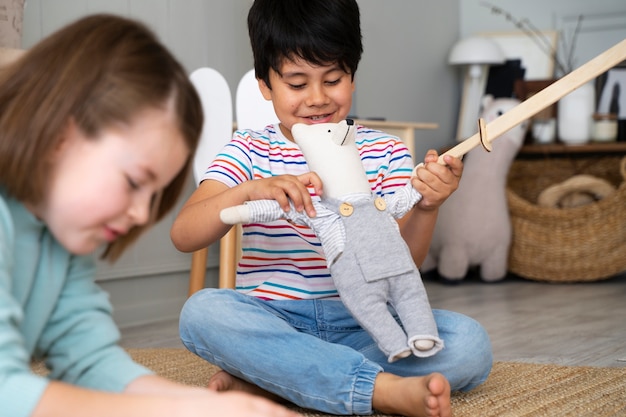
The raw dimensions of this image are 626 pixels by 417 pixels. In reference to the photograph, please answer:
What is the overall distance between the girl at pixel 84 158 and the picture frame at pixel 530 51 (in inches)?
107

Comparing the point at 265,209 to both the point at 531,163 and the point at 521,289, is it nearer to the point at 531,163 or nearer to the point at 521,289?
the point at 521,289

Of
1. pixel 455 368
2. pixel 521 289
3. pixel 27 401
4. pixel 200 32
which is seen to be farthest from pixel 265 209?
pixel 521 289

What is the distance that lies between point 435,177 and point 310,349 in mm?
276

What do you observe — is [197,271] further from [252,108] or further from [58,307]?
[58,307]

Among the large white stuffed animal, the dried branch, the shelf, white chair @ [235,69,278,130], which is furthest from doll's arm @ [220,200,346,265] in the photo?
the dried branch

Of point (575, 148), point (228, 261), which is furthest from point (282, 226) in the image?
point (575, 148)

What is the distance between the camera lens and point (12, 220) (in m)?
0.65

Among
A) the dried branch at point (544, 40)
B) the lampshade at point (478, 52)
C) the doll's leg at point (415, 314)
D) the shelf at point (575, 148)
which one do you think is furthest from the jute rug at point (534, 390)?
the dried branch at point (544, 40)

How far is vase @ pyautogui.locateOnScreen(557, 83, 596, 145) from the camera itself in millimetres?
2859

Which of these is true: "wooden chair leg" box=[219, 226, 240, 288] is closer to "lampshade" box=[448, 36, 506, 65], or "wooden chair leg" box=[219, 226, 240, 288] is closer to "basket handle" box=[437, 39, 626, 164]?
"basket handle" box=[437, 39, 626, 164]

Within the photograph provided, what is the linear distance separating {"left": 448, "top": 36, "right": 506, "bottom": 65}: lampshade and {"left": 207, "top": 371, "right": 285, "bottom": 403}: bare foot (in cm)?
217

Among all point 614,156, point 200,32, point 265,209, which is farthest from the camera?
point 614,156

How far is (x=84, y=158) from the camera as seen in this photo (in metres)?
0.61

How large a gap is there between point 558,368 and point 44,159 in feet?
3.10
